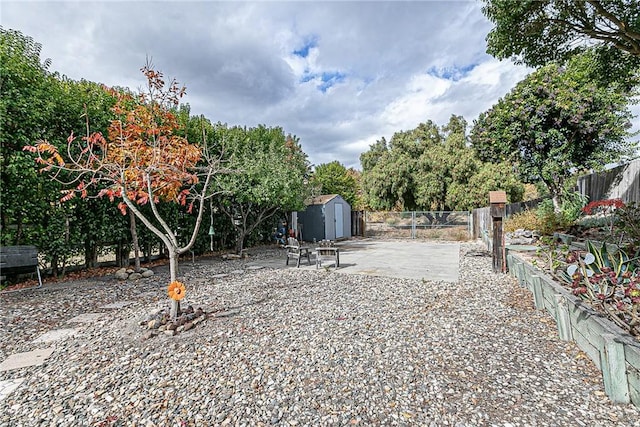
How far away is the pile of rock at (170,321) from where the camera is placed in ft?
10.00

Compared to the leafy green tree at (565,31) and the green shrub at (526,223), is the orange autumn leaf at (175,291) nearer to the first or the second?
the leafy green tree at (565,31)

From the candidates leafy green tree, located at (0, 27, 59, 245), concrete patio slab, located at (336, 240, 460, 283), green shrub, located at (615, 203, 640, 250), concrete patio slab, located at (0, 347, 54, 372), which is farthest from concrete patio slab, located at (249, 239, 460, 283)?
concrete patio slab, located at (0, 347, 54, 372)

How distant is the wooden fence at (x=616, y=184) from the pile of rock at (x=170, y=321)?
8.15 meters

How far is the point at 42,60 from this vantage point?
5.20 meters

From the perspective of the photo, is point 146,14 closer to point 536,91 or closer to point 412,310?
point 412,310

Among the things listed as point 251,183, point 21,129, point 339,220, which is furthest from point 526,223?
point 21,129

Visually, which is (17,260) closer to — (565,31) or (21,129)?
(21,129)

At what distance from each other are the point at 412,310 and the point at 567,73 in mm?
11270

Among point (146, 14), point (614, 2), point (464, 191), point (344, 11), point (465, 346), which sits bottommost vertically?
point (465, 346)

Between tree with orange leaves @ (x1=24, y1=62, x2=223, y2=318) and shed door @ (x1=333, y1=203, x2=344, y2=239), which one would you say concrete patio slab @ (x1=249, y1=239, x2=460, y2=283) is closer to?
tree with orange leaves @ (x1=24, y1=62, x2=223, y2=318)

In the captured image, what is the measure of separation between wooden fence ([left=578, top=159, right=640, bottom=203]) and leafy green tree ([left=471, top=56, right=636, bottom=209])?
1.34 metres

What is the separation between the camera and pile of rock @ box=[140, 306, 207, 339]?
3.05 meters

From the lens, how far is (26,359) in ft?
8.69

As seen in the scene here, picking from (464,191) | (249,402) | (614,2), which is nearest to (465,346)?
(249,402)
